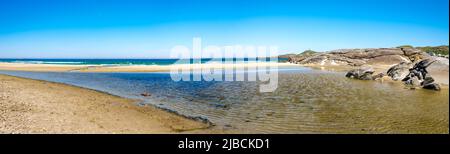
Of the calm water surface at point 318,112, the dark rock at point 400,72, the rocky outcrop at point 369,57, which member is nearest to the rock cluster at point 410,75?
the dark rock at point 400,72

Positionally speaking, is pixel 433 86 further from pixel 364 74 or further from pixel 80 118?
pixel 80 118

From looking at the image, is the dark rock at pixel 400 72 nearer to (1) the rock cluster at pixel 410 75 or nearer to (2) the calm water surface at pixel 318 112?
(1) the rock cluster at pixel 410 75

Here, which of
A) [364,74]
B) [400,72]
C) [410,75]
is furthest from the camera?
[364,74]

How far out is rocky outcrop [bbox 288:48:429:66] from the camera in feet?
238

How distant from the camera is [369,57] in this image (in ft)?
268

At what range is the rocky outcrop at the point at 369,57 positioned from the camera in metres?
72.4

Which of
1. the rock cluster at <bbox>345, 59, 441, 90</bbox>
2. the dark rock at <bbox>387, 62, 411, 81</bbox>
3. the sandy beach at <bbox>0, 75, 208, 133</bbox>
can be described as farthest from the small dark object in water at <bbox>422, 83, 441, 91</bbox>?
the sandy beach at <bbox>0, 75, 208, 133</bbox>

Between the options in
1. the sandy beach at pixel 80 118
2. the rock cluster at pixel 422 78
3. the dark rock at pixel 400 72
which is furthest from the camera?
the dark rock at pixel 400 72

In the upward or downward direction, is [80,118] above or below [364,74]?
below

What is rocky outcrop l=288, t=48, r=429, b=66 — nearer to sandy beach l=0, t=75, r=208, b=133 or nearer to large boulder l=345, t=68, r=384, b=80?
large boulder l=345, t=68, r=384, b=80

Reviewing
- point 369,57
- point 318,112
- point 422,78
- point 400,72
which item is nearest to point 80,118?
point 318,112

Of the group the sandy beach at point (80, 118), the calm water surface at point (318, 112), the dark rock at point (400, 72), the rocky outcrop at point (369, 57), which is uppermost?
the rocky outcrop at point (369, 57)
